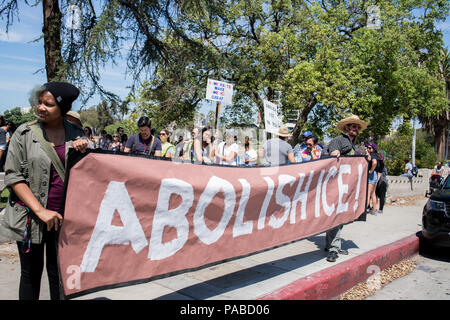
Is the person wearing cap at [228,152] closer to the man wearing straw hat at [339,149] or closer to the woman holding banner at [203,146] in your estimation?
the woman holding banner at [203,146]

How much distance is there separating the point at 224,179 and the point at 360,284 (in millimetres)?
2530

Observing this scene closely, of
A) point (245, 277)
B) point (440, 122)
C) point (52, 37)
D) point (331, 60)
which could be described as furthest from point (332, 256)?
point (440, 122)

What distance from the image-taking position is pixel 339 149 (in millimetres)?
5480

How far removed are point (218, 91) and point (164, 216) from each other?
5676mm

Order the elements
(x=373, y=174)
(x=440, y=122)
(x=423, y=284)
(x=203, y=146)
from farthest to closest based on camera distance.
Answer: (x=440, y=122), (x=373, y=174), (x=203, y=146), (x=423, y=284)

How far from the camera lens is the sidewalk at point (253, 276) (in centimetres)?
371

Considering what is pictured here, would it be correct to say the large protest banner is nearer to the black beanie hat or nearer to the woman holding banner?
the black beanie hat

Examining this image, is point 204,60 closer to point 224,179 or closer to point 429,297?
point 224,179

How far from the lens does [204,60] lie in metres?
9.79

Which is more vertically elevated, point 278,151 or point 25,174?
point 278,151

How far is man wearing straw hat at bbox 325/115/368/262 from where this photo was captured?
5.25 metres

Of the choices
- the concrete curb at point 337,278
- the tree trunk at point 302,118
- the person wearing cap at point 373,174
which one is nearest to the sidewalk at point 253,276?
the concrete curb at point 337,278

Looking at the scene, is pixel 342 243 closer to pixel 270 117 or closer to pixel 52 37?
pixel 270 117
